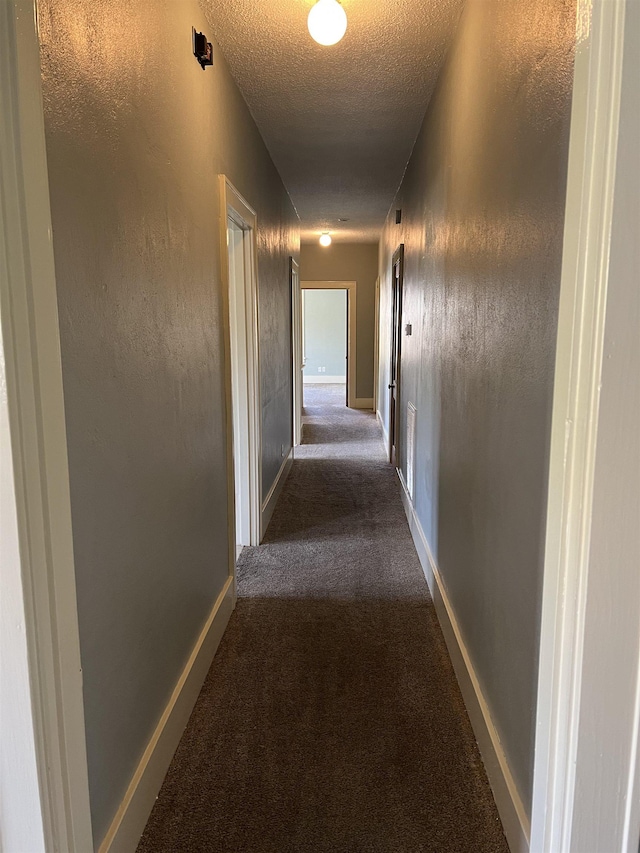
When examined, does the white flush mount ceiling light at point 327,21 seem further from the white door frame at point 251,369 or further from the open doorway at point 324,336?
the open doorway at point 324,336

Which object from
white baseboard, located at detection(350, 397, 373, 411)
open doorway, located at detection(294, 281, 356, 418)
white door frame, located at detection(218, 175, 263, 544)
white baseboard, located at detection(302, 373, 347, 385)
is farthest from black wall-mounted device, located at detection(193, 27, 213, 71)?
white baseboard, located at detection(302, 373, 347, 385)

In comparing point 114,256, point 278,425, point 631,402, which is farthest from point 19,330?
point 278,425

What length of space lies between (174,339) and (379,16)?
4.91 ft

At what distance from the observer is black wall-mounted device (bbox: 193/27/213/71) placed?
206cm

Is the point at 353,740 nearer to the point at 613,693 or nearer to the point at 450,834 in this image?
the point at 450,834

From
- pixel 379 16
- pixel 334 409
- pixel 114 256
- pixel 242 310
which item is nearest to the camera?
pixel 114 256

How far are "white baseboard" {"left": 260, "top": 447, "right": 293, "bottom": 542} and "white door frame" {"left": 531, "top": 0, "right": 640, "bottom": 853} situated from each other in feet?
9.40

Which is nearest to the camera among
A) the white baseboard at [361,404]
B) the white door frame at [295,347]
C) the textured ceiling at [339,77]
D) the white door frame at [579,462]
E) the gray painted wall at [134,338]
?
the white door frame at [579,462]

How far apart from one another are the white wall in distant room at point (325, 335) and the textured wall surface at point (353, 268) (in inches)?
148

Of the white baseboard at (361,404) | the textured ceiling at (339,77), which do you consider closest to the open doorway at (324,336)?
the white baseboard at (361,404)

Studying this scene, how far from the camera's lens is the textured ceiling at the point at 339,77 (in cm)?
221

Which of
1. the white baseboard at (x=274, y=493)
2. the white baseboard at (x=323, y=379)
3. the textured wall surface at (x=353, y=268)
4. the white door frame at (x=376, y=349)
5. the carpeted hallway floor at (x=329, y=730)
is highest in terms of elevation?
the textured wall surface at (x=353, y=268)

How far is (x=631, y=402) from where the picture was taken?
813 mm

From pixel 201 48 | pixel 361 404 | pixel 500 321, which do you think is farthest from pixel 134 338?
pixel 361 404
